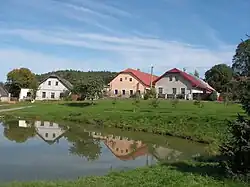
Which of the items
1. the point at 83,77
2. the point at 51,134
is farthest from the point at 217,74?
the point at 51,134

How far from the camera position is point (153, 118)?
39594 millimetres

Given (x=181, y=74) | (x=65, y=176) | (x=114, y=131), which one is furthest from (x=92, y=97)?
(x=65, y=176)

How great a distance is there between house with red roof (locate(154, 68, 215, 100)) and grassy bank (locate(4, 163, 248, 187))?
53.4 m

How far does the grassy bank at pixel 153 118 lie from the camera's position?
33.5 metres

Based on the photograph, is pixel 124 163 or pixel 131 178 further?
pixel 124 163

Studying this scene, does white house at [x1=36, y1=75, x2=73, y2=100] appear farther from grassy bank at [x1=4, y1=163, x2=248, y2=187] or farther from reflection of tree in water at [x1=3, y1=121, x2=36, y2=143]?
grassy bank at [x1=4, y1=163, x2=248, y2=187]

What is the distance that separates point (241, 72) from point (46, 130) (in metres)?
24.8

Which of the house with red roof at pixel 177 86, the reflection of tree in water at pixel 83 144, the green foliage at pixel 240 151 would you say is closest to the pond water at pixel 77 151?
the reflection of tree in water at pixel 83 144

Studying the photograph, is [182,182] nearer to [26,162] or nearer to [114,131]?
[26,162]

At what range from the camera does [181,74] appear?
69000mm

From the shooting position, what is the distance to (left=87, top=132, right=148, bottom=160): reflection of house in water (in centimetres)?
2311

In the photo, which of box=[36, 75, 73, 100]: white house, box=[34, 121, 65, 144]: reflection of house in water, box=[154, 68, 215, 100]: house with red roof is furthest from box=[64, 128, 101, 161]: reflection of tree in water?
box=[36, 75, 73, 100]: white house

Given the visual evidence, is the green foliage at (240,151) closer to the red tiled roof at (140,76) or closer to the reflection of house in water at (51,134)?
the reflection of house in water at (51,134)

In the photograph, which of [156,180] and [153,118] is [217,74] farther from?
[156,180]
